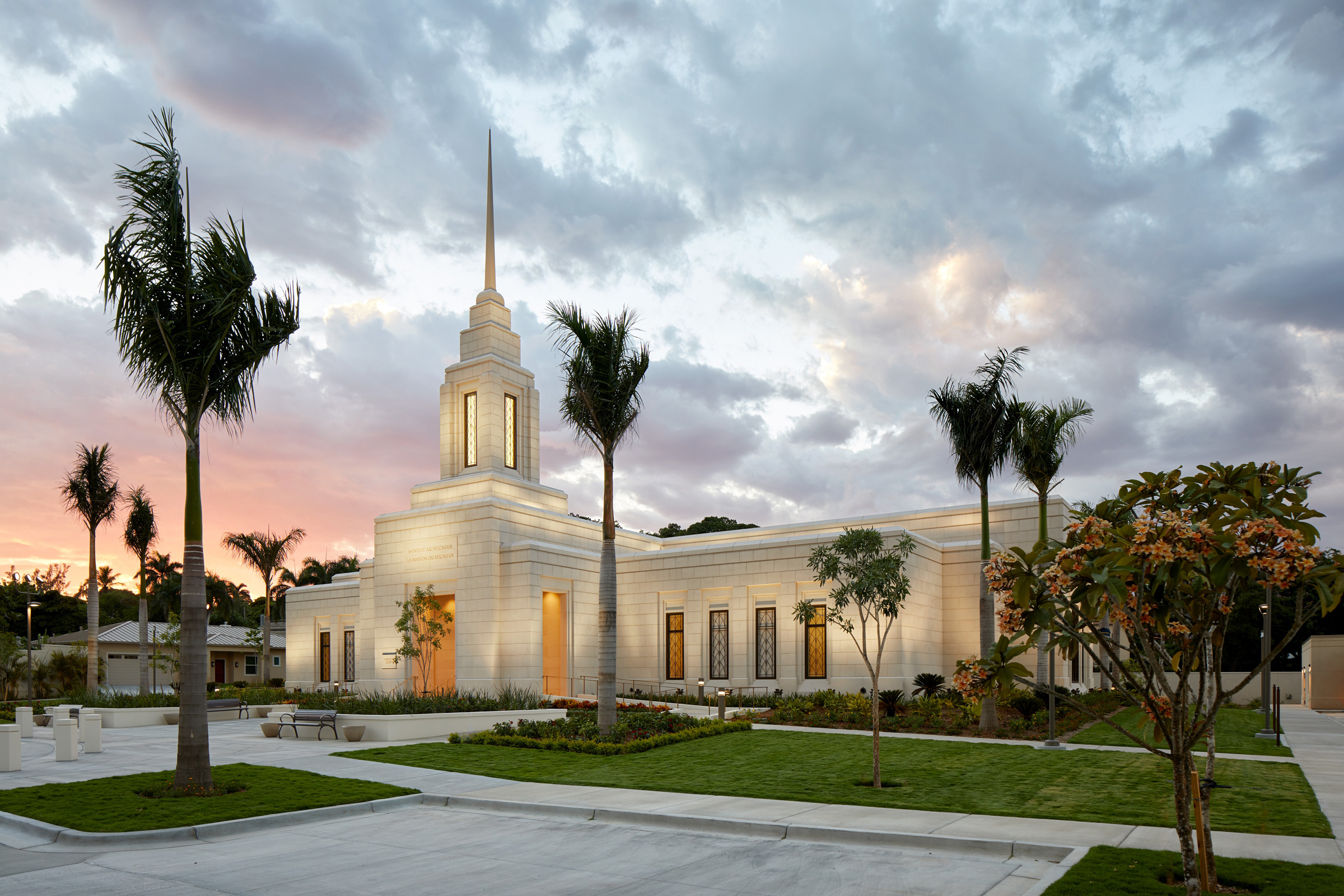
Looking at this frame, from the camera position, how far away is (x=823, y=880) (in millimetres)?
8102

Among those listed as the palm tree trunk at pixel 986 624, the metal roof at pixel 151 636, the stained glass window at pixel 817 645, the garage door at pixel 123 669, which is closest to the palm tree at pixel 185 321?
the palm tree trunk at pixel 986 624

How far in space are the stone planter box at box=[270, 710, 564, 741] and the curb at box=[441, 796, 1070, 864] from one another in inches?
323

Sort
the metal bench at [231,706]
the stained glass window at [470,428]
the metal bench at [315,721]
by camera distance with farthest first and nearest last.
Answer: the stained glass window at [470,428]
the metal bench at [231,706]
the metal bench at [315,721]

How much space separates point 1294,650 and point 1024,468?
48845 mm

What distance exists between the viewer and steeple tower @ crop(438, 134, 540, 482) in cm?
3344

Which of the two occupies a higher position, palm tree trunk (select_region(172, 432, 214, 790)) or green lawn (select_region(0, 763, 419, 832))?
palm tree trunk (select_region(172, 432, 214, 790))

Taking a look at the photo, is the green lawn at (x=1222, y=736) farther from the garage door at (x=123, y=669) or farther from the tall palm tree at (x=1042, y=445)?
the garage door at (x=123, y=669)

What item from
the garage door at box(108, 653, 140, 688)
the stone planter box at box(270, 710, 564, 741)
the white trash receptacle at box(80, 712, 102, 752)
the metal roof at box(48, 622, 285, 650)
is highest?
the white trash receptacle at box(80, 712, 102, 752)

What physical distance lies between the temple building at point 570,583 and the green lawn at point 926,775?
979cm

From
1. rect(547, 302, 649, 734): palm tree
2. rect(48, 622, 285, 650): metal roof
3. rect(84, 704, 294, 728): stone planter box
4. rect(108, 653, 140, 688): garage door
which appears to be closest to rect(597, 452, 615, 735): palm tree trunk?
rect(547, 302, 649, 734): palm tree

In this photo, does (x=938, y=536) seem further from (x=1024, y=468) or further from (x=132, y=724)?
(x=132, y=724)

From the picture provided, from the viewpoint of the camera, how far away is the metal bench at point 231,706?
27.9 m

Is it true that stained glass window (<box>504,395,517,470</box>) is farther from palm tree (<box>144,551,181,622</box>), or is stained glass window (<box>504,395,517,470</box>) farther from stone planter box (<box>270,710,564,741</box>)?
palm tree (<box>144,551,181,622</box>)

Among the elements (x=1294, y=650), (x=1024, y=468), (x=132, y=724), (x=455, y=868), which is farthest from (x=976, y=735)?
(x=1294, y=650)
